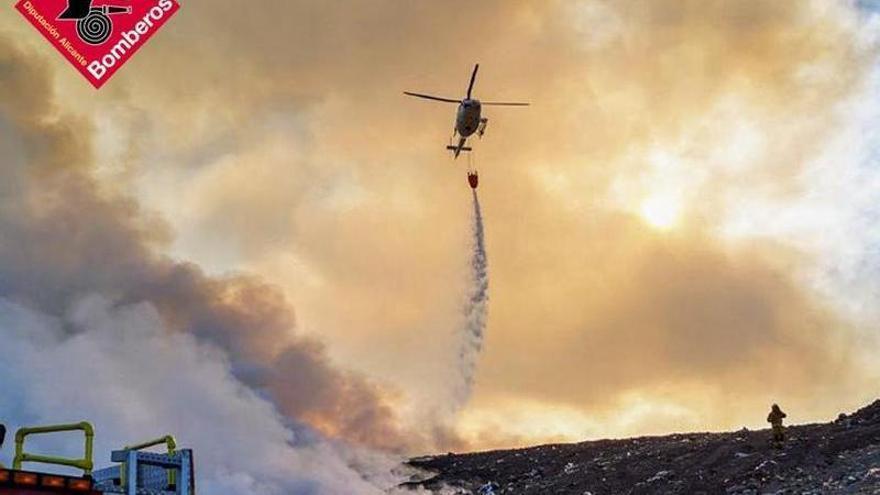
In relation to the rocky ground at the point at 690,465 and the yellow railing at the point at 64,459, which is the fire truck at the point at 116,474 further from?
the rocky ground at the point at 690,465

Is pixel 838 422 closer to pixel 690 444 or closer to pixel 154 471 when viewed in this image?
pixel 690 444

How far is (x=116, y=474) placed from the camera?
30.8 feet

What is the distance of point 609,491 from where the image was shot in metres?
32.1

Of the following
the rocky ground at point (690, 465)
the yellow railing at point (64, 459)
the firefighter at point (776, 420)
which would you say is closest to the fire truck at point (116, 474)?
the yellow railing at point (64, 459)

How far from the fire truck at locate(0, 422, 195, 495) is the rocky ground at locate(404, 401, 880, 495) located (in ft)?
64.3

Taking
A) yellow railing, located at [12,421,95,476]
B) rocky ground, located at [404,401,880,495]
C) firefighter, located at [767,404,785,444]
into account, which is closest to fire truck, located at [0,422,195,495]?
yellow railing, located at [12,421,95,476]

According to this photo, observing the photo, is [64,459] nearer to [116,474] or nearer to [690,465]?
[116,474]

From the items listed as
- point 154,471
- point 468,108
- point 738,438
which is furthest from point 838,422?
point 154,471

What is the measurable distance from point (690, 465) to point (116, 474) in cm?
2679

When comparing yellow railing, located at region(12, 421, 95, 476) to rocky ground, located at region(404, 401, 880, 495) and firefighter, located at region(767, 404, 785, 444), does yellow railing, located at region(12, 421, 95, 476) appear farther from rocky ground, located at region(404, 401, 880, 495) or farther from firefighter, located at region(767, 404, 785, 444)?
firefighter, located at region(767, 404, 785, 444)

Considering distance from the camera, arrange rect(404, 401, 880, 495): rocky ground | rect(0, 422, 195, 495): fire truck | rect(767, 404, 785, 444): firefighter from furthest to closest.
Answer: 1. rect(767, 404, 785, 444): firefighter
2. rect(404, 401, 880, 495): rocky ground
3. rect(0, 422, 195, 495): fire truck

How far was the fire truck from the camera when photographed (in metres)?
8.64

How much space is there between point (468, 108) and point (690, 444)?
1710 centimetres

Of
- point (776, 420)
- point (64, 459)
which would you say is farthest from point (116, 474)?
point (776, 420)
